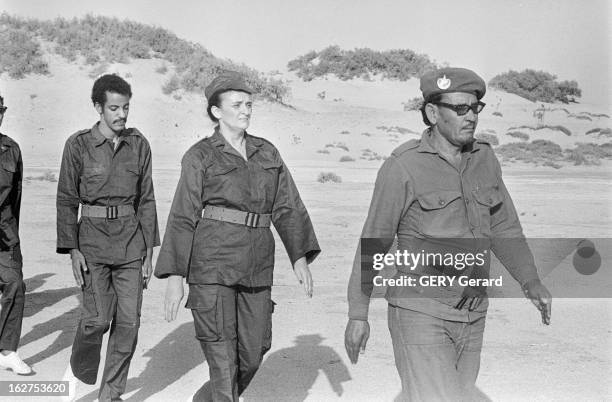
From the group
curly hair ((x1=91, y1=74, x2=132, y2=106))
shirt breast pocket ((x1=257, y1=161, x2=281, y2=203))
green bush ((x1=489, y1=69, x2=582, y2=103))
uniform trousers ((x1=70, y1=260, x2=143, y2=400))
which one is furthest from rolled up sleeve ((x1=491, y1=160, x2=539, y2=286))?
green bush ((x1=489, y1=69, x2=582, y2=103))

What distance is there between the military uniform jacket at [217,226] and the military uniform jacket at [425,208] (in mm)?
927

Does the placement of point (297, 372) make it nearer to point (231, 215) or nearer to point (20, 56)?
point (231, 215)

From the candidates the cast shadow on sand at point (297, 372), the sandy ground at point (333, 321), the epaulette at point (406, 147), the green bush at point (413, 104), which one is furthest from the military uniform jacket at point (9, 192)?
the green bush at point (413, 104)

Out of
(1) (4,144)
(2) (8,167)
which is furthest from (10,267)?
(1) (4,144)

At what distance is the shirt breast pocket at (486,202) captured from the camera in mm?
4629

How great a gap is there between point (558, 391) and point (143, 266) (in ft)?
9.79

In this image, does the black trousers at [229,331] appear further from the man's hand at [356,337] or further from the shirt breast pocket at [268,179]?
the man's hand at [356,337]

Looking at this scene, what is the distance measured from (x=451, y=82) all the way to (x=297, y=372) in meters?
3.27

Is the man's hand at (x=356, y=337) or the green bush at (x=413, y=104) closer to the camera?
the man's hand at (x=356, y=337)

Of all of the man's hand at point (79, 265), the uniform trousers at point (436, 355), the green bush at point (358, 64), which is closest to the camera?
the uniform trousers at point (436, 355)

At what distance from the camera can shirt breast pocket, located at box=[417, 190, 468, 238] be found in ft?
14.8

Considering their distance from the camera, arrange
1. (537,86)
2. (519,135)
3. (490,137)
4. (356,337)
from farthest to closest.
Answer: (537,86), (519,135), (490,137), (356,337)

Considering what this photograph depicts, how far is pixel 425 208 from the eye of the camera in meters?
4.53

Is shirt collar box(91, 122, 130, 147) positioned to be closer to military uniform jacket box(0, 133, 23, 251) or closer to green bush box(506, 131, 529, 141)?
military uniform jacket box(0, 133, 23, 251)
